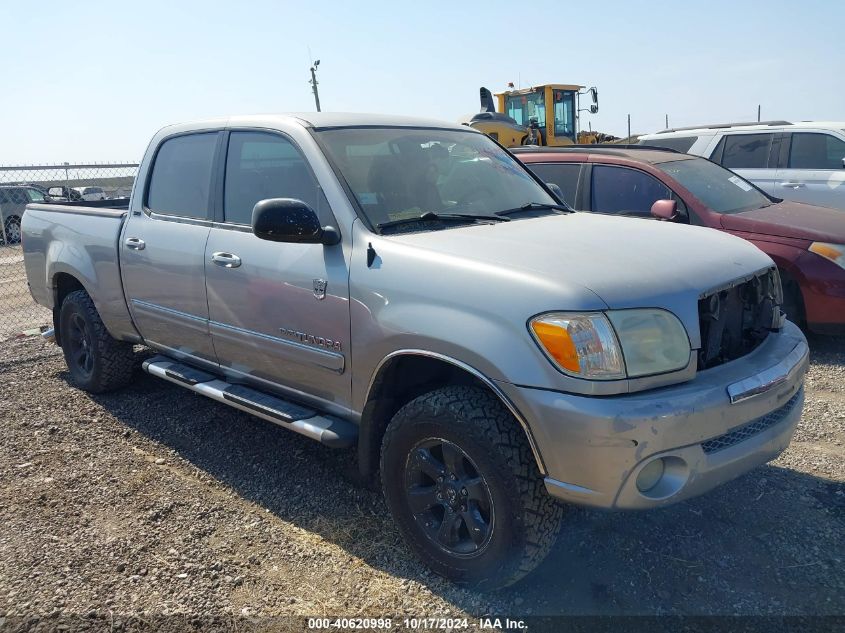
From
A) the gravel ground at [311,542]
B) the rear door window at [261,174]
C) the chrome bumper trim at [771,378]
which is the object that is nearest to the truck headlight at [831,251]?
the gravel ground at [311,542]

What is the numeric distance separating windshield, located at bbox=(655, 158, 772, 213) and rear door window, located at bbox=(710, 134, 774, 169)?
2672 millimetres

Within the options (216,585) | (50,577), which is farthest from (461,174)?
(50,577)

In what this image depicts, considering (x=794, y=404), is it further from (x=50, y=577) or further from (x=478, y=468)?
(x=50, y=577)

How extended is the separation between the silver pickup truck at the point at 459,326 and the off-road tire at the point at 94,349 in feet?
2.79

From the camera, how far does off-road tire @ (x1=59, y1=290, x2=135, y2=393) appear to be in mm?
5160

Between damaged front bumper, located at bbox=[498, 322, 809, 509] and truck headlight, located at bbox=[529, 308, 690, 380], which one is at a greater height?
truck headlight, located at bbox=[529, 308, 690, 380]

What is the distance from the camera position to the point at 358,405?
10.5ft

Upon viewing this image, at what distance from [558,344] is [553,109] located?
51.5ft

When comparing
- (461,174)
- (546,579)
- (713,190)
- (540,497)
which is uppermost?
(461,174)

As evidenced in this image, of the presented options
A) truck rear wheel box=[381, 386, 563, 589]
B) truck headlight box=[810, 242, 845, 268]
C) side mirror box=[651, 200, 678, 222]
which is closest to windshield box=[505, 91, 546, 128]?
side mirror box=[651, 200, 678, 222]

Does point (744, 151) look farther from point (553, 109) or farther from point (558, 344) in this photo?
point (553, 109)

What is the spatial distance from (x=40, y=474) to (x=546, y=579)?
2.98m

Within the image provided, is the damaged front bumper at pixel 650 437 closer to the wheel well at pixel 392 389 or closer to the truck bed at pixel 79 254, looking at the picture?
the wheel well at pixel 392 389

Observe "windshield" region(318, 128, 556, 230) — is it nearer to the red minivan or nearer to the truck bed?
the truck bed
